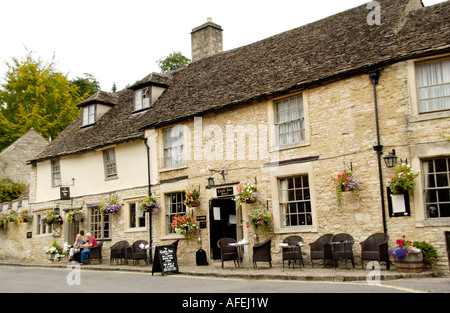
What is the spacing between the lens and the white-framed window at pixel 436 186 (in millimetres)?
12844

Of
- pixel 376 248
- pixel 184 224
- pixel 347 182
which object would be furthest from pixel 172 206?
pixel 376 248

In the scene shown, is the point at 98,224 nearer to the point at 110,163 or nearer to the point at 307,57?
the point at 110,163

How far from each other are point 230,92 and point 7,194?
19.8 m

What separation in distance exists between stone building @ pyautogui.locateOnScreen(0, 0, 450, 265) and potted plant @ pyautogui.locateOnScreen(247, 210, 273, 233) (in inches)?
9.3

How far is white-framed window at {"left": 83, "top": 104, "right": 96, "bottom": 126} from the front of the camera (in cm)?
2528

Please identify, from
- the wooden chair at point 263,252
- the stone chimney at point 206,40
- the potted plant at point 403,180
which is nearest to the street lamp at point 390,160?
the potted plant at point 403,180

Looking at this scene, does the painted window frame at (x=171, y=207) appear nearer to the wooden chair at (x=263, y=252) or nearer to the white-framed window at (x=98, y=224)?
the white-framed window at (x=98, y=224)

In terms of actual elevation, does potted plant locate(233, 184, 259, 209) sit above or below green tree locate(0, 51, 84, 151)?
below

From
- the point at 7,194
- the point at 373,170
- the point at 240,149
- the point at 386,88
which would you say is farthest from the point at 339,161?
the point at 7,194

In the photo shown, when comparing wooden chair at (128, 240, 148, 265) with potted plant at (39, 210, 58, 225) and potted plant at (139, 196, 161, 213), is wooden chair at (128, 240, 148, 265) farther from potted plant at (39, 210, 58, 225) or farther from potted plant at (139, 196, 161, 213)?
potted plant at (39, 210, 58, 225)

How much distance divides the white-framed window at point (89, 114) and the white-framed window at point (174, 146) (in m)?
6.89

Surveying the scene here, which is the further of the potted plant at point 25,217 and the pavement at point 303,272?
the potted plant at point 25,217

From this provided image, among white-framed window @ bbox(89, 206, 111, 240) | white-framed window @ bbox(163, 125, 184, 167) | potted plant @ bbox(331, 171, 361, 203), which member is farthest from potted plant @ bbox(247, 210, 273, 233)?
white-framed window @ bbox(89, 206, 111, 240)

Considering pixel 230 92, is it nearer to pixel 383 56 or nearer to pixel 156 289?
pixel 383 56
